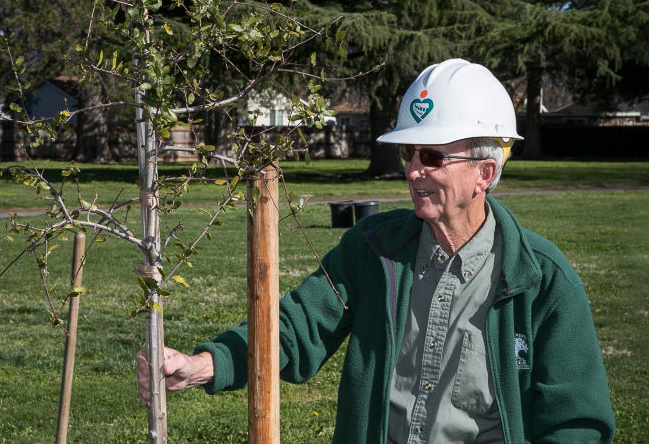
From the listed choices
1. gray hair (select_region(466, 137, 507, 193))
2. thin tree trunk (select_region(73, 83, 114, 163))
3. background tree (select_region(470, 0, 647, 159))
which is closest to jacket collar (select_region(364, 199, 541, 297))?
gray hair (select_region(466, 137, 507, 193))

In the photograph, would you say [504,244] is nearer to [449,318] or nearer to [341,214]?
[449,318]

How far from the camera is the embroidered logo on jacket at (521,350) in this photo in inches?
103

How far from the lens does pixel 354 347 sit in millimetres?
2730

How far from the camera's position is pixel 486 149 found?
2.83m

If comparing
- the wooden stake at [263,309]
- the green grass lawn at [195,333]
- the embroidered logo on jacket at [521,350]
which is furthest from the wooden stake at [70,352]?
the embroidered logo on jacket at [521,350]

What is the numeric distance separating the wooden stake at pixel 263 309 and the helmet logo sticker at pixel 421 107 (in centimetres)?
57

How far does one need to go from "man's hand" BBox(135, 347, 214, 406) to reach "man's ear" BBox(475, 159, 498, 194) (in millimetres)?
978

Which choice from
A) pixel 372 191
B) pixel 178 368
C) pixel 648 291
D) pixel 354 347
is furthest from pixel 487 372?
pixel 372 191

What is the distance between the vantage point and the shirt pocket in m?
2.65

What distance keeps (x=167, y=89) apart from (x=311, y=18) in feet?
71.1

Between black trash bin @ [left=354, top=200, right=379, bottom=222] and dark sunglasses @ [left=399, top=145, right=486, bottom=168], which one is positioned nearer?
dark sunglasses @ [left=399, top=145, right=486, bottom=168]

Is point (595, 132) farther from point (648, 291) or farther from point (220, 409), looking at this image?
point (220, 409)

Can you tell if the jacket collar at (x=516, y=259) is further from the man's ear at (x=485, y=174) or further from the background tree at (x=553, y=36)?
the background tree at (x=553, y=36)

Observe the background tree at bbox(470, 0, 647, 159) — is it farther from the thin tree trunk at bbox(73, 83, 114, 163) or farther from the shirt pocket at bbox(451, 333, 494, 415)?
the shirt pocket at bbox(451, 333, 494, 415)
